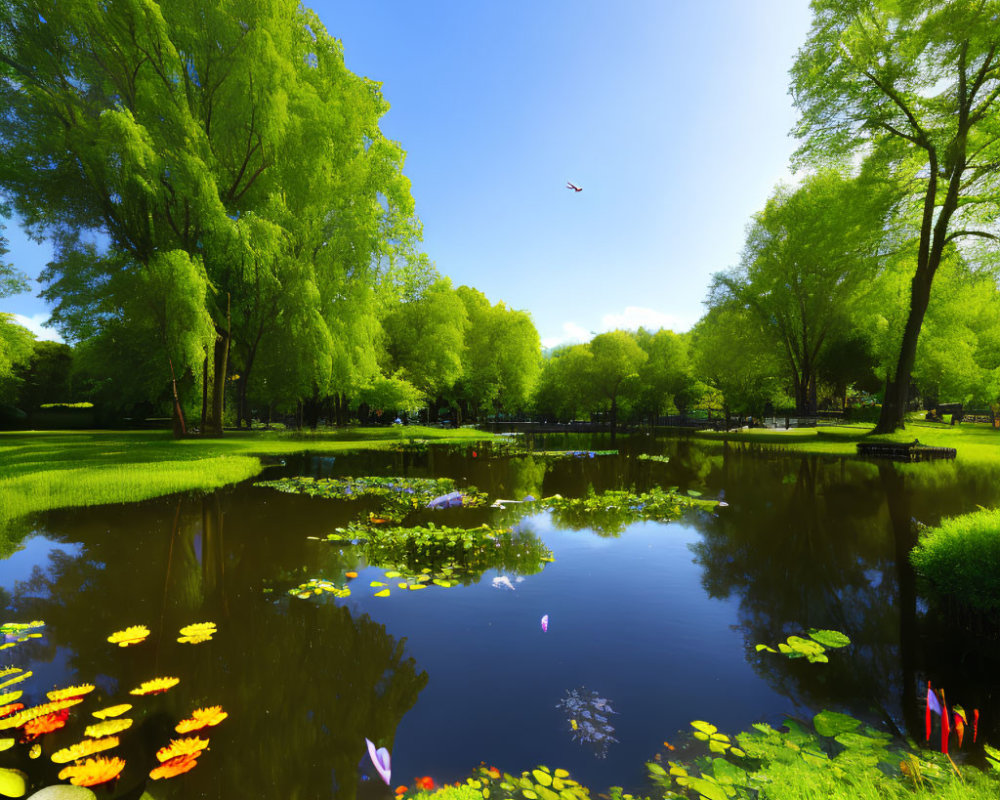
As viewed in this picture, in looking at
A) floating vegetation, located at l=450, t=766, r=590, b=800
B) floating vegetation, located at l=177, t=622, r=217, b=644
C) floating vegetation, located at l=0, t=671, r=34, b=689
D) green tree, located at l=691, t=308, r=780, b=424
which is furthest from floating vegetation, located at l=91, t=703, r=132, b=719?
green tree, located at l=691, t=308, r=780, b=424

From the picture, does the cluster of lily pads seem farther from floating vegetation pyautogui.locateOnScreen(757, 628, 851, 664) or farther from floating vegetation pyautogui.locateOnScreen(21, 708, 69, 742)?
floating vegetation pyautogui.locateOnScreen(757, 628, 851, 664)

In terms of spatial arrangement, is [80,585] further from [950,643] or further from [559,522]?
[950,643]

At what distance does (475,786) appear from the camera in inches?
107

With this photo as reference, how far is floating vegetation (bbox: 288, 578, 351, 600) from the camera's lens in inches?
222

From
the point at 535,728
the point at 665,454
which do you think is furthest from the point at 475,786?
the point at 665,454

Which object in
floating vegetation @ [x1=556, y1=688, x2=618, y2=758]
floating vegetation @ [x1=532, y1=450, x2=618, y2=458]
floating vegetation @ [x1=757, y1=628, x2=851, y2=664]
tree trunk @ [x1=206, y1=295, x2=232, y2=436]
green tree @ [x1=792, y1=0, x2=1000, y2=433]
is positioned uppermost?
green tree @ [x1=792, y1=0, x2=1000, y2=433]

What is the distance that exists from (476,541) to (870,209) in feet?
81.7

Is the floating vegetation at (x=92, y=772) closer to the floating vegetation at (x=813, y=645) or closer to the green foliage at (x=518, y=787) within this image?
the green foliage at (x=518, y=787)

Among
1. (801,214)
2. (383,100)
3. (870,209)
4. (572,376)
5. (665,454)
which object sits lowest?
(665,454)

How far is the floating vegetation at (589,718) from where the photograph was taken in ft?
10.5

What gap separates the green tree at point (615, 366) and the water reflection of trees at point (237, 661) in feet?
136

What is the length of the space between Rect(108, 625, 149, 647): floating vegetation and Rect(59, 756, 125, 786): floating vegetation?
5.91 feet

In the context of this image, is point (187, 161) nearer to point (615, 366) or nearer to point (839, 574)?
point (839, 574)

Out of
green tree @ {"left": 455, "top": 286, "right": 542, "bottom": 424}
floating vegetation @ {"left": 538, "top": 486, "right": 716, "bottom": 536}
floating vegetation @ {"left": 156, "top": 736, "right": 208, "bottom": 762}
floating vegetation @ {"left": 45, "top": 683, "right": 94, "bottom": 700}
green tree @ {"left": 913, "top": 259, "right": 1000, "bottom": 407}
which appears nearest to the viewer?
floating vegetation @ {"left": 156, "top": 736, "right": 208, "bottom": 762}
